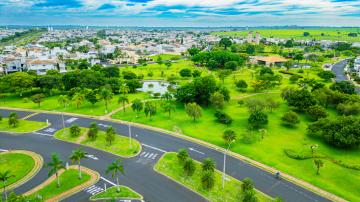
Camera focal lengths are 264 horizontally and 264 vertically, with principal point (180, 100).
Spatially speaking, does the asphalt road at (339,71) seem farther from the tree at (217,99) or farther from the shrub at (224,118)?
the shrub at (224,118)

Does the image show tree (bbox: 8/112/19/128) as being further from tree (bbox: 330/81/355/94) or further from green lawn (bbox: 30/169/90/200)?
tree (bbox: 330/81/355/94)

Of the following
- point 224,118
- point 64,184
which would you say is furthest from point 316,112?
point 64,184

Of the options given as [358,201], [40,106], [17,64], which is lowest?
[358,201]

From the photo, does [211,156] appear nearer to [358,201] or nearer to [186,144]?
[186,144]

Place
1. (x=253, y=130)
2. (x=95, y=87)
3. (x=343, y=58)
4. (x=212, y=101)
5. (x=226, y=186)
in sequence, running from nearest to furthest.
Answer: (x=226, y=186) < (x=253, y=130) < (x=212, y=101) < (x=95, y=87) < (x=343, y=58)

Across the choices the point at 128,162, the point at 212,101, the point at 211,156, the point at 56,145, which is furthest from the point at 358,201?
the point at 56,145

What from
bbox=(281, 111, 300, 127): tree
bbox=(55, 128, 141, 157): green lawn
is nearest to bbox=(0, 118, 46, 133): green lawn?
bbox=(55, 128, 141, 157): green lawn
